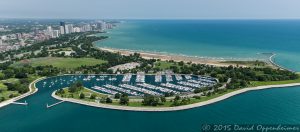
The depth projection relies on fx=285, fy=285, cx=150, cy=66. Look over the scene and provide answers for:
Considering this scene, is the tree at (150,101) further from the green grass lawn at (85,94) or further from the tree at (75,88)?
the tree at (75,88)

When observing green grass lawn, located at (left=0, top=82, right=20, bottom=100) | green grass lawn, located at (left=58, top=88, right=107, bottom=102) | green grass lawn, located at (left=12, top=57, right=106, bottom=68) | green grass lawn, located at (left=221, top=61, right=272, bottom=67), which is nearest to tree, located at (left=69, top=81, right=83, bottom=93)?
green grass lawn, located at (left=58, top=88, right=107, bottom=102)

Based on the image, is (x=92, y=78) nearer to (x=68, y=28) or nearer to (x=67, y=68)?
(x=67, y=68)

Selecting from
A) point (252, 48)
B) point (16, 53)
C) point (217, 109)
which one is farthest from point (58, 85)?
point (252, 48)

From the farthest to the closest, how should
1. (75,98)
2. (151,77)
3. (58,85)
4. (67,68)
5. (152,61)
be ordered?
(152,61) → (67,68) → (151,77) → (58,85) → (75,98)

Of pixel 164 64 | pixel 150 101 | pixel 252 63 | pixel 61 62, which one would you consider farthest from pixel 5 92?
pixel 252 63

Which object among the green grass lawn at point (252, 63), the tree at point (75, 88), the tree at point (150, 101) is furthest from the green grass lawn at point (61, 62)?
the tree at point (150, 101)

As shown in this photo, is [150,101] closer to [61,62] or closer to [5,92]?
[5,92]

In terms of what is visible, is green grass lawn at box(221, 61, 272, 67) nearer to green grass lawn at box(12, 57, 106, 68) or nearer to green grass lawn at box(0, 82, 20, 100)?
green grass lawn at box(12, 57, 106, 68)
